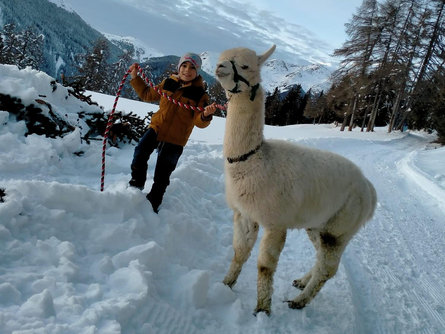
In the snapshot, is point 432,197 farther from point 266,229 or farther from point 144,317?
point 144,317

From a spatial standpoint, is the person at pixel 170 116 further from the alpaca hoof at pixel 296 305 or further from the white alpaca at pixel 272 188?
the alpaca hoof at pixel 296 305

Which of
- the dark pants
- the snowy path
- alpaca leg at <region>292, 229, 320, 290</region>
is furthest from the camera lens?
the dark pants

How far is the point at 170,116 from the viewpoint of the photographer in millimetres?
3764

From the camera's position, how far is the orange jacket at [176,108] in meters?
3.75

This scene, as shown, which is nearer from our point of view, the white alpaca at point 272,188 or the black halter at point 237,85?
the black halter at point 237,85

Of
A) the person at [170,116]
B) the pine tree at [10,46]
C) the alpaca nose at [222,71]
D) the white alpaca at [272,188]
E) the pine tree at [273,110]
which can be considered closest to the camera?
the alpaca nose at [222,71]

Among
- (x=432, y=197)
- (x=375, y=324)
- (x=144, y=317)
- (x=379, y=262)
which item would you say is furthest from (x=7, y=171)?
(x=432, y=197)

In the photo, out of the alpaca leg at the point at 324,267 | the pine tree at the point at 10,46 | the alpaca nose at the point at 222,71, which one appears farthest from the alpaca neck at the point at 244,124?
the pine tree at the point at 10,46

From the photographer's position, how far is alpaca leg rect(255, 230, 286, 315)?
2.92 meters

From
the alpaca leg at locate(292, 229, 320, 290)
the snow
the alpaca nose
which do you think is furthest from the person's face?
the alpaca leg at locate(292, 229, 320, 290)

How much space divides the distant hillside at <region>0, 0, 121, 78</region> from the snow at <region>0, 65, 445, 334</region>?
4594 inches

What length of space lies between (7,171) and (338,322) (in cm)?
446

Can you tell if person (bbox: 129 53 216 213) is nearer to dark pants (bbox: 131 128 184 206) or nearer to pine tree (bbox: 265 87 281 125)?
dark pants (bbox: 131 128 184 206)

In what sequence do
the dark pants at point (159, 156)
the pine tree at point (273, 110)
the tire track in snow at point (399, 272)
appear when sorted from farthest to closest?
the pine tree at point (273, 110), the dark pants at point (159, 156), the tire track in snow at point (399, 272)
